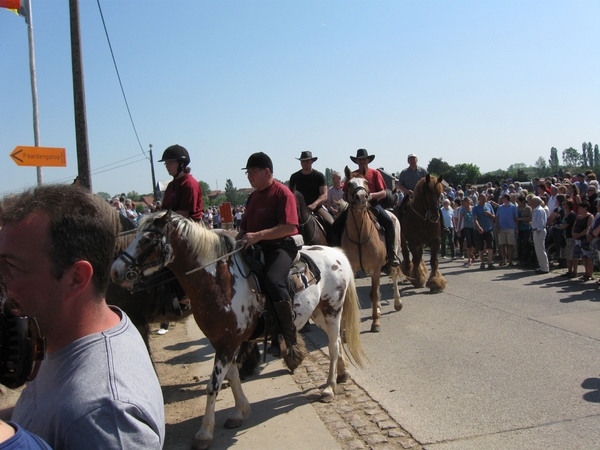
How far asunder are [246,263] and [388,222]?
4802mm

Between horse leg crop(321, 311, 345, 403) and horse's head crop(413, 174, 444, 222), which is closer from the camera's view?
horse leg crop(321, 311, 345, 403)

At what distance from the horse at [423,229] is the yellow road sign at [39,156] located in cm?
722

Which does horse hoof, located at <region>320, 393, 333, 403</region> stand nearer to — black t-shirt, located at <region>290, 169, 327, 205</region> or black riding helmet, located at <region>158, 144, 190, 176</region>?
black riding helmet, located at <region>158, 144, 190, 176</region>

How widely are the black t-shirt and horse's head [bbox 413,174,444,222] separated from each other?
2.69 meters

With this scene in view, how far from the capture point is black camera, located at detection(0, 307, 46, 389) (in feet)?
4.04

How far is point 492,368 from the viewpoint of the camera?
568 centimetres

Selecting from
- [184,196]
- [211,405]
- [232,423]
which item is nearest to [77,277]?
[211,405]

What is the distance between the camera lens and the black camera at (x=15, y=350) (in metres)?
1.23

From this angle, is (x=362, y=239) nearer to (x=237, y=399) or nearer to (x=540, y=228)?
(x=237, y=399)

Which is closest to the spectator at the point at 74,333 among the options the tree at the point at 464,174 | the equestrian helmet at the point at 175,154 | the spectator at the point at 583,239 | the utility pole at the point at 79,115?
the equestrian helmet at the point at 175,154

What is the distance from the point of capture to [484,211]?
558 inches

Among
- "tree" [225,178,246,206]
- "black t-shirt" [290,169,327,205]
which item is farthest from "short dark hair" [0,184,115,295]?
"tree" [225,178,246,206]

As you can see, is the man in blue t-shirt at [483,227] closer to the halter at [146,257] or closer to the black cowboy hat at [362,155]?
the black cowboy hat at [362,155]

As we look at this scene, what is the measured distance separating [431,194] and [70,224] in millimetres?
9743
